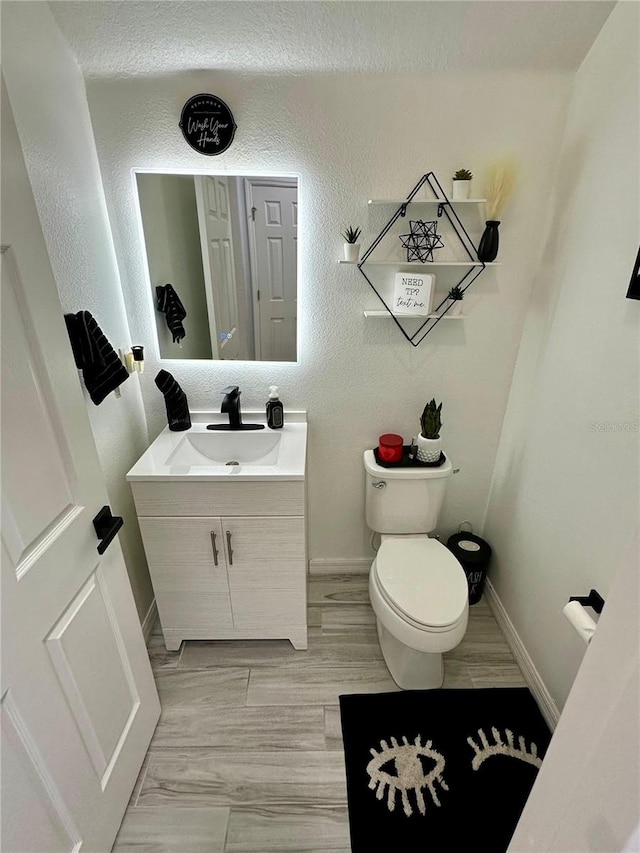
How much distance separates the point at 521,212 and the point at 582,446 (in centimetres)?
89

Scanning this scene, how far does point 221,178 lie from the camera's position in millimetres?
1423

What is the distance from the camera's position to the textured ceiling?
1.13 metres

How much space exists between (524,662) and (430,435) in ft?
3.30

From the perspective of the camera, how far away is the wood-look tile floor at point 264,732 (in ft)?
3.84

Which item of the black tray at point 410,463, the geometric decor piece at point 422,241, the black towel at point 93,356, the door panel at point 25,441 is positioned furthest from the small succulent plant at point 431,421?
the door panel at point 25,441

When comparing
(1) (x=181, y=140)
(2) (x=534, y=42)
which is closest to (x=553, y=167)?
(2) (x=534, y=42)

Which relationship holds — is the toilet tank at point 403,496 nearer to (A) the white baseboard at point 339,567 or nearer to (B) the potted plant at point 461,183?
(A) the white baseboard at point 339,567

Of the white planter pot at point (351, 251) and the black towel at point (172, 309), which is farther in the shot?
the black towel at point (172, 309)

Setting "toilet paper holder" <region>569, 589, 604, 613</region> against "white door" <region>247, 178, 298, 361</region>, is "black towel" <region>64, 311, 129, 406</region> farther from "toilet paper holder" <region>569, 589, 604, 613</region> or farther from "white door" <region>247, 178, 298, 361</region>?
"toilet paper holder" <region>569, 589, 604, 613</region>

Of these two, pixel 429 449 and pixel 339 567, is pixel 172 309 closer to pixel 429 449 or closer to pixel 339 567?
pixel 429 449

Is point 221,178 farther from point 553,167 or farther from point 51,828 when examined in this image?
point 51,828

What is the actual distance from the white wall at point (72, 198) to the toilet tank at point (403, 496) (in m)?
1.02

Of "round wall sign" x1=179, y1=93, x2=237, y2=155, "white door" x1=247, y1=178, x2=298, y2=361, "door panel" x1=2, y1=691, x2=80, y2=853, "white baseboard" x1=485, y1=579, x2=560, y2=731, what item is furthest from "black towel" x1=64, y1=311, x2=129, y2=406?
"white baseboard" x1=485, y1=579, x2=560, y2=731

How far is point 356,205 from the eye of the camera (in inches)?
57.4
